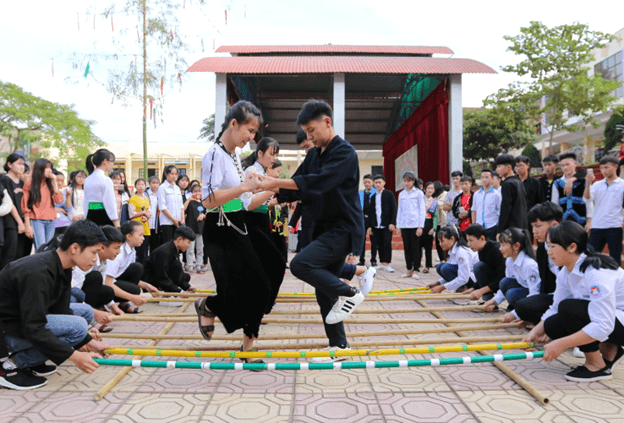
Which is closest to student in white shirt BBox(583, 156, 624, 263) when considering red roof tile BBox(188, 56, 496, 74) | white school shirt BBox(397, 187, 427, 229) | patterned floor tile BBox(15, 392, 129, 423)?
white school shirt BBox(397, 187, 427, 229)

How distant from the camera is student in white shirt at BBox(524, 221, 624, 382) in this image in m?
2.54

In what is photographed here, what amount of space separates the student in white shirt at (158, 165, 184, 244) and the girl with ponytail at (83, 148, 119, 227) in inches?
65.0

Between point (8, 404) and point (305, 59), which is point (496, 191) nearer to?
point (8, 404)

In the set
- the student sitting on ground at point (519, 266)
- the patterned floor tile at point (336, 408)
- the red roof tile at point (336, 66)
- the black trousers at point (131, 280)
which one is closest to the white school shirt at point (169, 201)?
the black trousers at point (131, 280)

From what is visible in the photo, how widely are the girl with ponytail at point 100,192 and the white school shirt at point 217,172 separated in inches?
106

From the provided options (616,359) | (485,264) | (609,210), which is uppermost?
(609,210)

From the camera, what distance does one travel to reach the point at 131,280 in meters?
4.80

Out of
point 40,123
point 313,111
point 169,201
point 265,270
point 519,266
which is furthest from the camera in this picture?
point 40,123

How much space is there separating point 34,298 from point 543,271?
11.8 feet

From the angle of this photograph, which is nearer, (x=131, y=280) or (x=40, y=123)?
(x=131, y=280)

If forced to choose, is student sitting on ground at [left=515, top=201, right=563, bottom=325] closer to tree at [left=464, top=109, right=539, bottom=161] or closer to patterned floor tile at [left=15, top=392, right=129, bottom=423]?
patterned floor tile at [left=15, top=392, right=129, bottom=423]

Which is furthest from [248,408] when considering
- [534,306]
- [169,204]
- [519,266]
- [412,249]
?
[412,249]

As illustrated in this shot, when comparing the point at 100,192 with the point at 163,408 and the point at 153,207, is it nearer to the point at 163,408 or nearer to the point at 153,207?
the point at 153,207

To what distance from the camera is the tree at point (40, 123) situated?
24.5 meters
